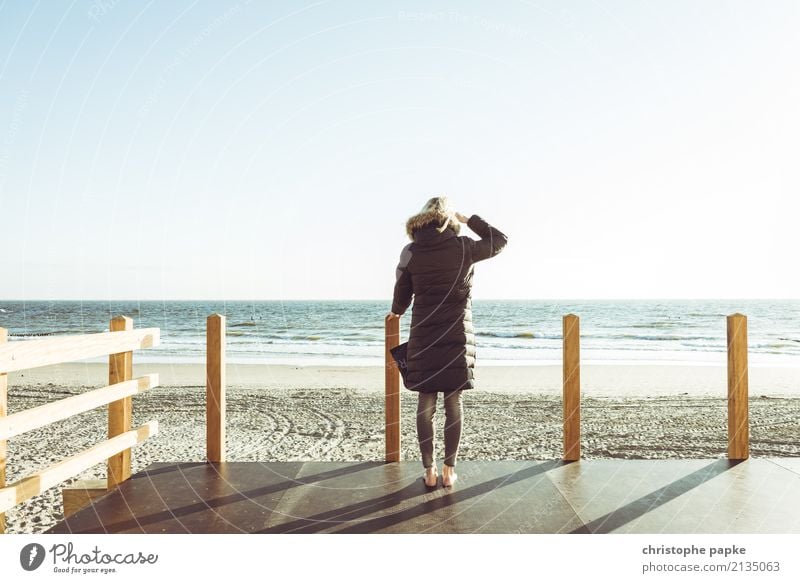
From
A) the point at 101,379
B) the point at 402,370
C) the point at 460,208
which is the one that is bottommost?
the point at 101,379

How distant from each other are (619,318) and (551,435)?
75.5 ft

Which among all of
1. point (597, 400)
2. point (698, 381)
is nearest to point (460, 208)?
point (597, 400)

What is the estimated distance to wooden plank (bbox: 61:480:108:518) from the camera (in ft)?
11.8

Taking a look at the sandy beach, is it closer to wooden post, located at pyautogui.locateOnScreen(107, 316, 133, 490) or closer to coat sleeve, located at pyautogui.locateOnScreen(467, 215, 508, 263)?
wooden post, located at pyautogui.locateOnScreen(107, 316, 133, 490)

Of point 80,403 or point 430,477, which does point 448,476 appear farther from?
point 80,403

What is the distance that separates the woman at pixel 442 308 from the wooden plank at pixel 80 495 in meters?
1.96

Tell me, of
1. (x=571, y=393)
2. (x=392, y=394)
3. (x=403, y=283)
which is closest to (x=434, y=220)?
(x=403, y=283)

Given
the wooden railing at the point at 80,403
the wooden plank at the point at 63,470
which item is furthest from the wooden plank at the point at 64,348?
the wooden plank at the point at 63,470

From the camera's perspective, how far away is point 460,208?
3.83m

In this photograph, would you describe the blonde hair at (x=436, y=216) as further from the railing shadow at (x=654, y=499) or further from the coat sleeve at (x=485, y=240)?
the railing shadow at (x=654, y=499)

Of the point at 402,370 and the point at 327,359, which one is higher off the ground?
the point at 402,370

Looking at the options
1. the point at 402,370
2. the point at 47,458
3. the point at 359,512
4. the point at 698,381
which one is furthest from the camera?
the point at 698,381

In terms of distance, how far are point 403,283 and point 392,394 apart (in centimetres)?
99
